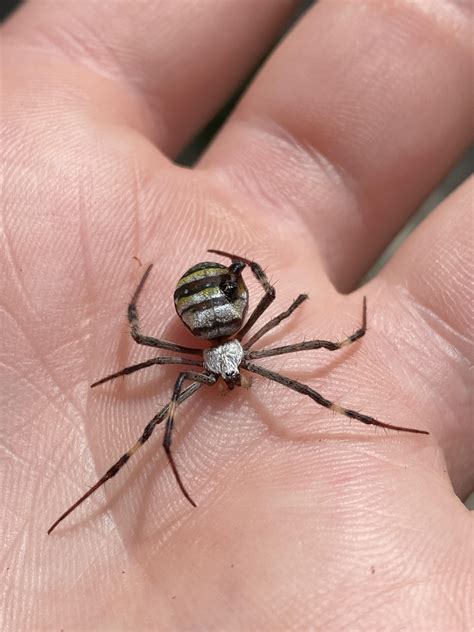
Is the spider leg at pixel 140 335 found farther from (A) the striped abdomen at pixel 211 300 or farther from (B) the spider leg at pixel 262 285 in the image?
(B) the spider leg at pixel 262 285

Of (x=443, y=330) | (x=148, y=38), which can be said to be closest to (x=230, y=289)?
(x=443, y=330)

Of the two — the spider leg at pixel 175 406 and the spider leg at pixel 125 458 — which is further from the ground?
the spider leg at pixel 175 406

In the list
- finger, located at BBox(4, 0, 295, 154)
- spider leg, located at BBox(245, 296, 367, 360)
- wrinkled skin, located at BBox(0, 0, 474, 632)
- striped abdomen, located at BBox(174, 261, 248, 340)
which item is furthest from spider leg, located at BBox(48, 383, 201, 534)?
finger, located at BBox(4, 0, 295, 154)

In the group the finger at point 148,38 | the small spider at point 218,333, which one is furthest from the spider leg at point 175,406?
the finger at point 148,38

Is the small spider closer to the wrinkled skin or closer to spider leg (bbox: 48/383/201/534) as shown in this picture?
spider leg (bbox: 48/383/201/534)

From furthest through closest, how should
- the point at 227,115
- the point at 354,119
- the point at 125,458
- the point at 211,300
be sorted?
the point at 227,115, the point at 354,119, the point at 211,300, the point at 125,458

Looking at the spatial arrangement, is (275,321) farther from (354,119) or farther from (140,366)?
(354,119)
